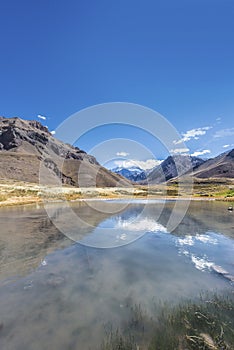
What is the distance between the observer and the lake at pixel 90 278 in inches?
265

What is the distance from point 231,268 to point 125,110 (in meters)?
39.4

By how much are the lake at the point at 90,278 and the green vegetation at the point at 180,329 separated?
46 cm

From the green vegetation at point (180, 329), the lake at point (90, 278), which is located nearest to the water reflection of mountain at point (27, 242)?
the lake at point (90, 278)

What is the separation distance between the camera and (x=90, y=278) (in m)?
10.4

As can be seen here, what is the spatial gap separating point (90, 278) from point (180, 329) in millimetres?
5093

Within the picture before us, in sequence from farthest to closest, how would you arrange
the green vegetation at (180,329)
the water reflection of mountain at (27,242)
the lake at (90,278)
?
the water reflection of mountain at (27,242), the lake at (90,278), the green vegetation at (180,329)

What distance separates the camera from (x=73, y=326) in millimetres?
6816

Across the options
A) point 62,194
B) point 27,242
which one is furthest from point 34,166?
point 27,242

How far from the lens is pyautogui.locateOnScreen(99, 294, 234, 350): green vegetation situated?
585 centimetres

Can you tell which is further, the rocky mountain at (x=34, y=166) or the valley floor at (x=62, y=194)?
the rocky mountain at (x=34, y=166)

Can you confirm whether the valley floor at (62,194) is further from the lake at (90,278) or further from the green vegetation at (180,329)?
the green vegetation at (180,329)

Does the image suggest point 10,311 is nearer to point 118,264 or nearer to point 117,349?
point 117,349

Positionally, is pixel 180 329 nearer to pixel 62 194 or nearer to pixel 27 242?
pixel 27 242

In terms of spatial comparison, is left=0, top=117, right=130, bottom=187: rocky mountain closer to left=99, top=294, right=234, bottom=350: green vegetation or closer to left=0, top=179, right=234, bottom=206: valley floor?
left=0, top=179, right=234, bottom=206: valley floor
